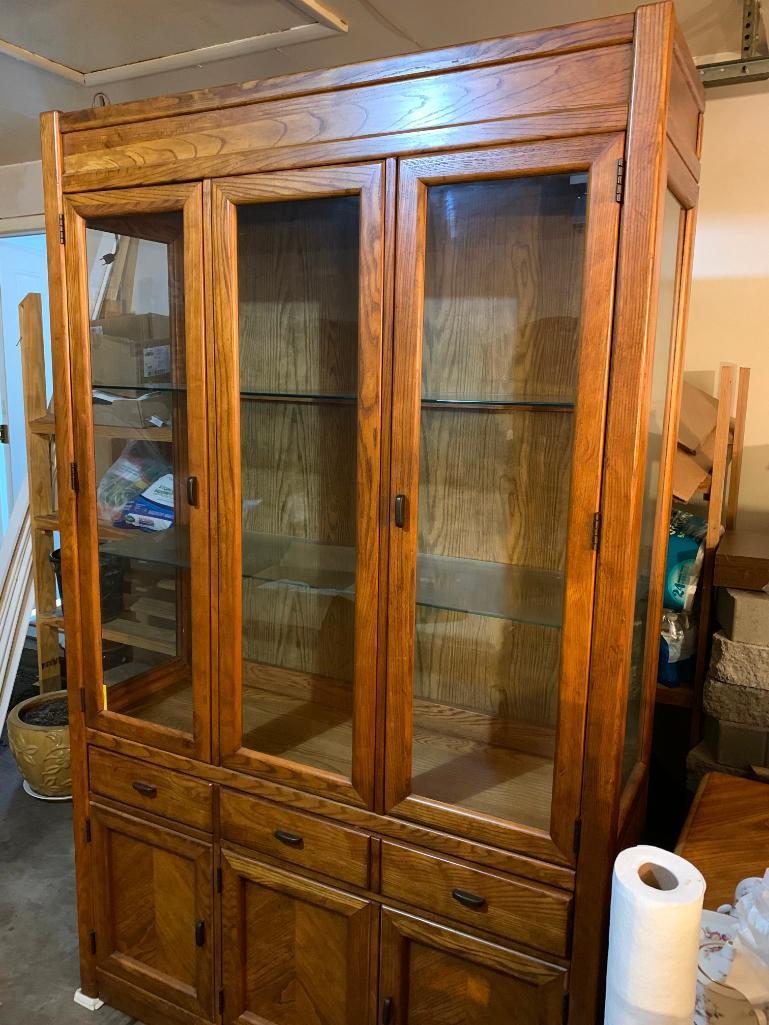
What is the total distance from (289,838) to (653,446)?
3.38ft

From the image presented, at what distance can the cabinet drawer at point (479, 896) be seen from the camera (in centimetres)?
132

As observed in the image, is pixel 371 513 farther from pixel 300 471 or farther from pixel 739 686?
pixel 739 686

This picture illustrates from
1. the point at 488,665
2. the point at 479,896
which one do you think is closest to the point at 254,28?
the point at 488,665

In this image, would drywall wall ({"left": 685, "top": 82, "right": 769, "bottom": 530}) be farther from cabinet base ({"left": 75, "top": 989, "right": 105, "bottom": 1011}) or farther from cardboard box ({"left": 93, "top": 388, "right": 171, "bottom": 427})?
cabinet base ({"left": 75, "top": 989, "right": 105, "bottom": 1011})

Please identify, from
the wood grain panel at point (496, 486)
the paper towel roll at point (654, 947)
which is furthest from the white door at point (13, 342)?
the paper towel roll at point (654, 947)

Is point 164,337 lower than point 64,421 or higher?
higher

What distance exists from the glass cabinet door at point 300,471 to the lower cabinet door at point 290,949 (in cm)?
23

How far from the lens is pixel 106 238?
167cm

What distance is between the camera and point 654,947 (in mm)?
578

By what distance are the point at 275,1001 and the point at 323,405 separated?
4.19 feet

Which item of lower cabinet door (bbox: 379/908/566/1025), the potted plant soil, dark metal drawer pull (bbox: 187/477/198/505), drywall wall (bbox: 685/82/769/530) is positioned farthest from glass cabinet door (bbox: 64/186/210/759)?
drywall wall (bbox: 685/82/769/530)

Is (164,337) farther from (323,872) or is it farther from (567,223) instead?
(323,872)

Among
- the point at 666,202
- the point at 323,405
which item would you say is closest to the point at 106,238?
the point at 323,405

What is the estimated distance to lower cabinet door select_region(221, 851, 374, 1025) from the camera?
5.00 feet
